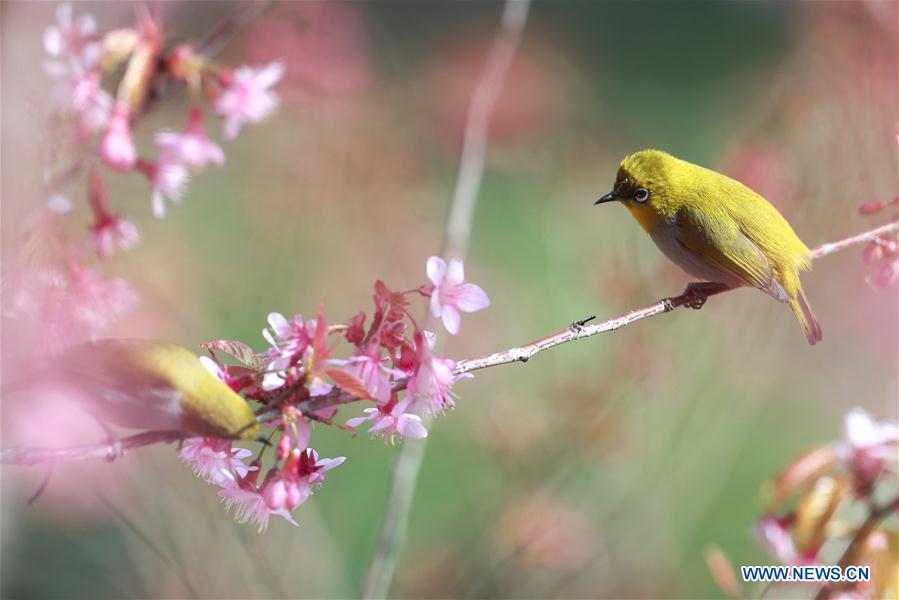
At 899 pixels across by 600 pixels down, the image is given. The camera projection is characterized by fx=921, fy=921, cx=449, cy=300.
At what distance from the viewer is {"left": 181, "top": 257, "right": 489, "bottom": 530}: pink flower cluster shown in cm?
69

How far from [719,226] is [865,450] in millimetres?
332

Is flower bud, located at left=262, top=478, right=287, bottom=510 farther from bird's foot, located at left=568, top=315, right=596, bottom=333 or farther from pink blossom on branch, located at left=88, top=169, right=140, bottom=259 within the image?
pink blossom on branch, located at left=88, top=169, right=140, bottom=259

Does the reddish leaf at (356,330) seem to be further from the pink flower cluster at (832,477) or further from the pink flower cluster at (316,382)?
the pink flower cluster at (832,477)

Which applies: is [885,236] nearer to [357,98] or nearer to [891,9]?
[891,9]

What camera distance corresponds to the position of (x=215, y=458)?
2.41 feet

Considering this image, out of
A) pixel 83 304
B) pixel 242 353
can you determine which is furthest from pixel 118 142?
pixel 242 353

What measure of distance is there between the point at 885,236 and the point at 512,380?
1.59 m

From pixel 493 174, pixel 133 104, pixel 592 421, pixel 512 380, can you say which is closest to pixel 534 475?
pixel 592 421

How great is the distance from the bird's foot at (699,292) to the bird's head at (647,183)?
10cm

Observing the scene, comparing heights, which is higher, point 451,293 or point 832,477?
point 451,293

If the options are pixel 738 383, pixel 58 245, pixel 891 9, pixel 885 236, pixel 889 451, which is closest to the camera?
pixel 58 245

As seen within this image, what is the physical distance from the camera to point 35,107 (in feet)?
2.97

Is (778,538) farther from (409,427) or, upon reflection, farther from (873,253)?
(409,427)

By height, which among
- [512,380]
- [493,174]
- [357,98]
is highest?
[493,174]
